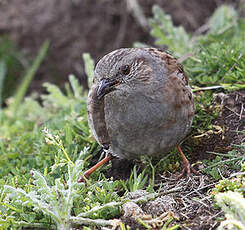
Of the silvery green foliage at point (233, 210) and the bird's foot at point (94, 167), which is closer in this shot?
the silvery green foliage at point (233, 210)

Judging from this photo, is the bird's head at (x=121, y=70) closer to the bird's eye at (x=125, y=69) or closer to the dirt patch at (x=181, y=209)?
the bird's eye at (x=125, y=69)

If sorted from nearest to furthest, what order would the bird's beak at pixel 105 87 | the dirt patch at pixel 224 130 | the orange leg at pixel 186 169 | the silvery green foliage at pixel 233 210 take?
the silvery green foliage at pixel 233 210 → the bird's beak at pixel 105 87 → the orange leg at pixel 186 169 → the dirt patch at pixel 224 130

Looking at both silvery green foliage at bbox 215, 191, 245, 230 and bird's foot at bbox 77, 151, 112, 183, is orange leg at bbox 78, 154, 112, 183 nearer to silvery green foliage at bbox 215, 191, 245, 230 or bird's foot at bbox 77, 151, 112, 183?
bird's foot at bbox 77, 151, 112, 183

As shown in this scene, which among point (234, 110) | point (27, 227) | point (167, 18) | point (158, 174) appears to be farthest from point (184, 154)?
point (167, 18)

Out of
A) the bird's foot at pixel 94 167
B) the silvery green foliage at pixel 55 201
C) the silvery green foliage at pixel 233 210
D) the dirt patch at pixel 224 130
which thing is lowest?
the dirt patch at pixel 224 130

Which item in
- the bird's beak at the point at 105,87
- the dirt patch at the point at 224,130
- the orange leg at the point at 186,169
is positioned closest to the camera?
the bird's beak at the point at 105,87

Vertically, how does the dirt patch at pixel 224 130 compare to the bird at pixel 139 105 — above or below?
below

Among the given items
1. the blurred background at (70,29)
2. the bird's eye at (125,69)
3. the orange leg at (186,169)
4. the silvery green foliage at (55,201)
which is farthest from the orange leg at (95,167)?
the blurred background at (70,29)

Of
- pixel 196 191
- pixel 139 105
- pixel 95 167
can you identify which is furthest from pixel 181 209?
pixel 95 167
